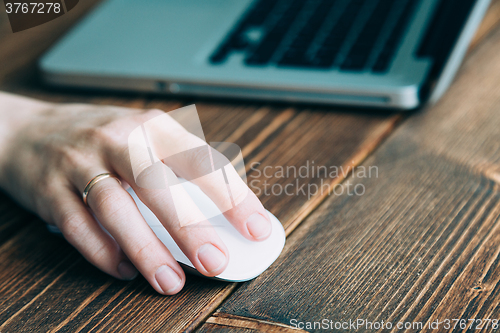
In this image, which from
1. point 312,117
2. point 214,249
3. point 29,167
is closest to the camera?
point 214,249

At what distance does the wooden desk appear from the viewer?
375 mm

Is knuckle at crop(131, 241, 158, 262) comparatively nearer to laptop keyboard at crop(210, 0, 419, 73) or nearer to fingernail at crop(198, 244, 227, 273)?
fingernail at crop(198, 244, 227, 273)

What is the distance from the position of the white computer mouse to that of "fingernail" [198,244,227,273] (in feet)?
0.05

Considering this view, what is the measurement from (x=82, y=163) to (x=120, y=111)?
0.09 m

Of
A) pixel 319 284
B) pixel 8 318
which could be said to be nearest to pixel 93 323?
pixel 8 318

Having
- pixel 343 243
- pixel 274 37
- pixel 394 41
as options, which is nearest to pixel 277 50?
pixel 274 37

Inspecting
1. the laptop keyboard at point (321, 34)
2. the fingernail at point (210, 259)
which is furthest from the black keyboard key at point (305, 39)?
the fingernail at point (210, 259)

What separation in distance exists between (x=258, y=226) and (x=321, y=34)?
41cm

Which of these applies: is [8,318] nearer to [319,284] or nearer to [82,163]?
[82,163]

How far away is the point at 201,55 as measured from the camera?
674mm

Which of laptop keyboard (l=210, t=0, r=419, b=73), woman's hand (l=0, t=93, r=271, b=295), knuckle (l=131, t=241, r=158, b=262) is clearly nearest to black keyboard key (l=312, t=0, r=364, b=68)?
laptop keyboard (l=210, t=0, r=419, b=73)

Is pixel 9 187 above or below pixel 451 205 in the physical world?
below

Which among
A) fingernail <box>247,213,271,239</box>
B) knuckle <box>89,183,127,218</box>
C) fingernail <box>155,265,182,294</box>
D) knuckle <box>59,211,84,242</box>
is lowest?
knuckle <box>59,211,84,242</box>

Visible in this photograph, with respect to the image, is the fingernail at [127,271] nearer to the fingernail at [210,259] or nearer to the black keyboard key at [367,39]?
the fingernail at [210,259]
